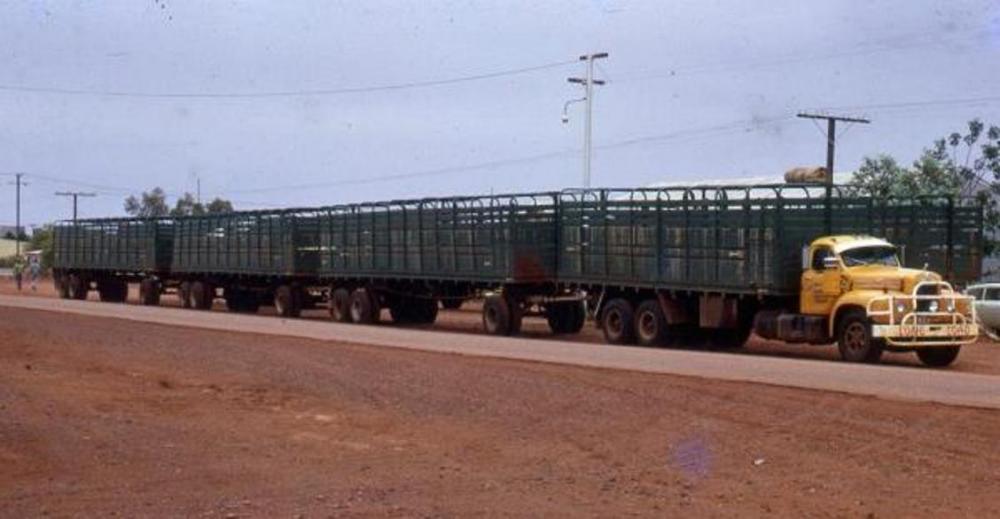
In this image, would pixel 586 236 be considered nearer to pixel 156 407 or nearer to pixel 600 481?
pixel 156 407

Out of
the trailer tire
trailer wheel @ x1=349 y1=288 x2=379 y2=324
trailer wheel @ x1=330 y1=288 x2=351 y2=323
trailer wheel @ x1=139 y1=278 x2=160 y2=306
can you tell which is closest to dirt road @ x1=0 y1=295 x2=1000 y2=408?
the trailer tire

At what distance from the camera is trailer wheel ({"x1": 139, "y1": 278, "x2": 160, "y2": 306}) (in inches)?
1997

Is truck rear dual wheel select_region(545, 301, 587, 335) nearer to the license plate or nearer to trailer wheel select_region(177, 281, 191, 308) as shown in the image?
the license plate

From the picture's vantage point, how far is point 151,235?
164ft

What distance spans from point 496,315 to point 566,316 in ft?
6.07

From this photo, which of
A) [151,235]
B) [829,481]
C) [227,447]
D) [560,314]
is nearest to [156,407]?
[227,447]

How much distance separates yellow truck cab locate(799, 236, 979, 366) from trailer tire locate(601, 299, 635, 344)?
4885mm

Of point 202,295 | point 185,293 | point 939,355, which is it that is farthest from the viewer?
point 185,293

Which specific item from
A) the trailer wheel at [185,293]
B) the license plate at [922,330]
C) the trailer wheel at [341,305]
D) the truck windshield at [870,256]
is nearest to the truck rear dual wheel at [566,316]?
the trailer wheel at [341,305]

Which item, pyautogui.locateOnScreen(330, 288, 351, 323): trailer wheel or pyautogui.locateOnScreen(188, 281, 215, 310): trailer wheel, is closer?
pyautogui.locateOnScreen(330, 288, 351, 323): trailer wheel

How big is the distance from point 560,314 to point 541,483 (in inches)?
895

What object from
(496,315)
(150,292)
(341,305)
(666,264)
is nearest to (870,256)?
(666,264)

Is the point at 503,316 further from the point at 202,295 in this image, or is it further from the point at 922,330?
the point at 202,295

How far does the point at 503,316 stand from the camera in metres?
32.2
